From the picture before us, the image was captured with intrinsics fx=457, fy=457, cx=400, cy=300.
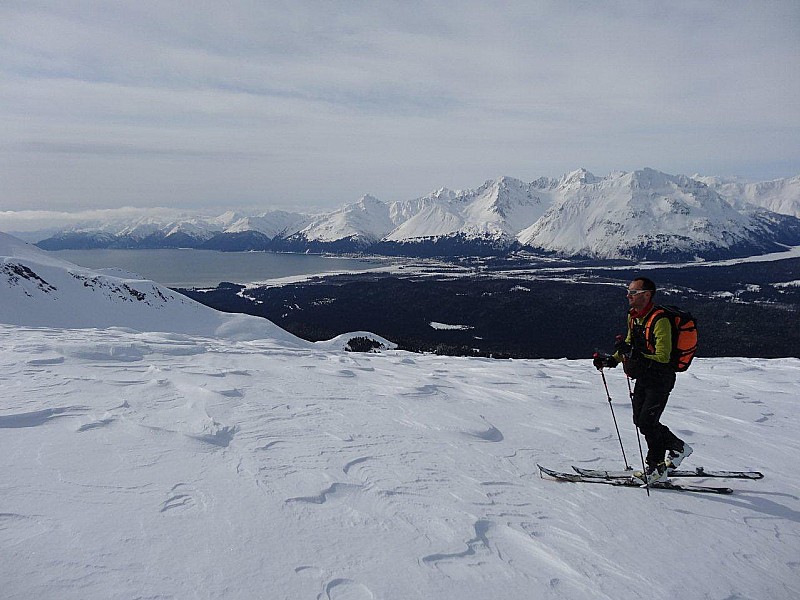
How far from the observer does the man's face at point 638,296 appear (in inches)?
252

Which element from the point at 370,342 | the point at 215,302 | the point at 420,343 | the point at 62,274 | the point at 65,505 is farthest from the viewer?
the point at 215,302

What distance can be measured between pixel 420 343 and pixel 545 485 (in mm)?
102531

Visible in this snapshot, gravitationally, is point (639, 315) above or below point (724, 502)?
above

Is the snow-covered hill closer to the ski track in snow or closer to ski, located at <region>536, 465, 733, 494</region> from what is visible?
the ski track in snow

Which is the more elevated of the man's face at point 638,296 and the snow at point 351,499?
the man's face at point 638,296

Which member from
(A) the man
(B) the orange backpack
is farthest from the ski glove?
(B) the orange backpack

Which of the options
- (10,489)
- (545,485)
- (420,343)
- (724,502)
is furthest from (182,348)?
(420,343)

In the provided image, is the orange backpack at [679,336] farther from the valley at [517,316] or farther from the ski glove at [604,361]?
the valley at [517,316]

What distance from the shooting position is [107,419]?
745 cm

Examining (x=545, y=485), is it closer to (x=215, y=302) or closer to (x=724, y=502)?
(x=724, y=502)

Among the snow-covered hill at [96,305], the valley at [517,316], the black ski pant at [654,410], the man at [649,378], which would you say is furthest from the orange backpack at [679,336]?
the valley at [517,316]

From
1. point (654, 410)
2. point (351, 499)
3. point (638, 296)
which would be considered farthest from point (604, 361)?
point (351, 499)

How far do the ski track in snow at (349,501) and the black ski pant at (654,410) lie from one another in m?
0.66

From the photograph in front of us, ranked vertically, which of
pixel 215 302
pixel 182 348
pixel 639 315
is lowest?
pixel 215 302
